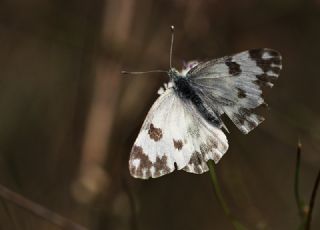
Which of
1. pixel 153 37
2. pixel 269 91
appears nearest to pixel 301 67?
pixel 269 91

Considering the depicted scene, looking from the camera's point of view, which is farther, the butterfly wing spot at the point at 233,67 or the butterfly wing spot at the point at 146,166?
the butterfly wing spot at the point at 233,67

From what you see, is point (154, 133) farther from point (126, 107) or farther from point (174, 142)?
point (126, 107)

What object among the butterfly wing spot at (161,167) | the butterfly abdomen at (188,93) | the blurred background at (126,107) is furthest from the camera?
the blurred background at (126,107)

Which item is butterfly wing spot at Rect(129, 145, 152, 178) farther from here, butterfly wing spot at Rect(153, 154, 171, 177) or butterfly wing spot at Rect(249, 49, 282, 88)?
butterfly wing spot at Rect(249, 49, 282, 88)

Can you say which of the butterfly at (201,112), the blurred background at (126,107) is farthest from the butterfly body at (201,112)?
the blurred background at (126,107)

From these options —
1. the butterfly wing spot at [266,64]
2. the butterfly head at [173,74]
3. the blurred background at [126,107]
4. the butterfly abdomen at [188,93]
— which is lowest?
the blurred background at [126,107]

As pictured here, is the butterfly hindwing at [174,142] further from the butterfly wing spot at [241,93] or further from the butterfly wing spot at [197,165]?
the butterfly wing spot at [241,93]

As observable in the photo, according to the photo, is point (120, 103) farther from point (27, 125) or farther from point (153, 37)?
point (27, 125)
